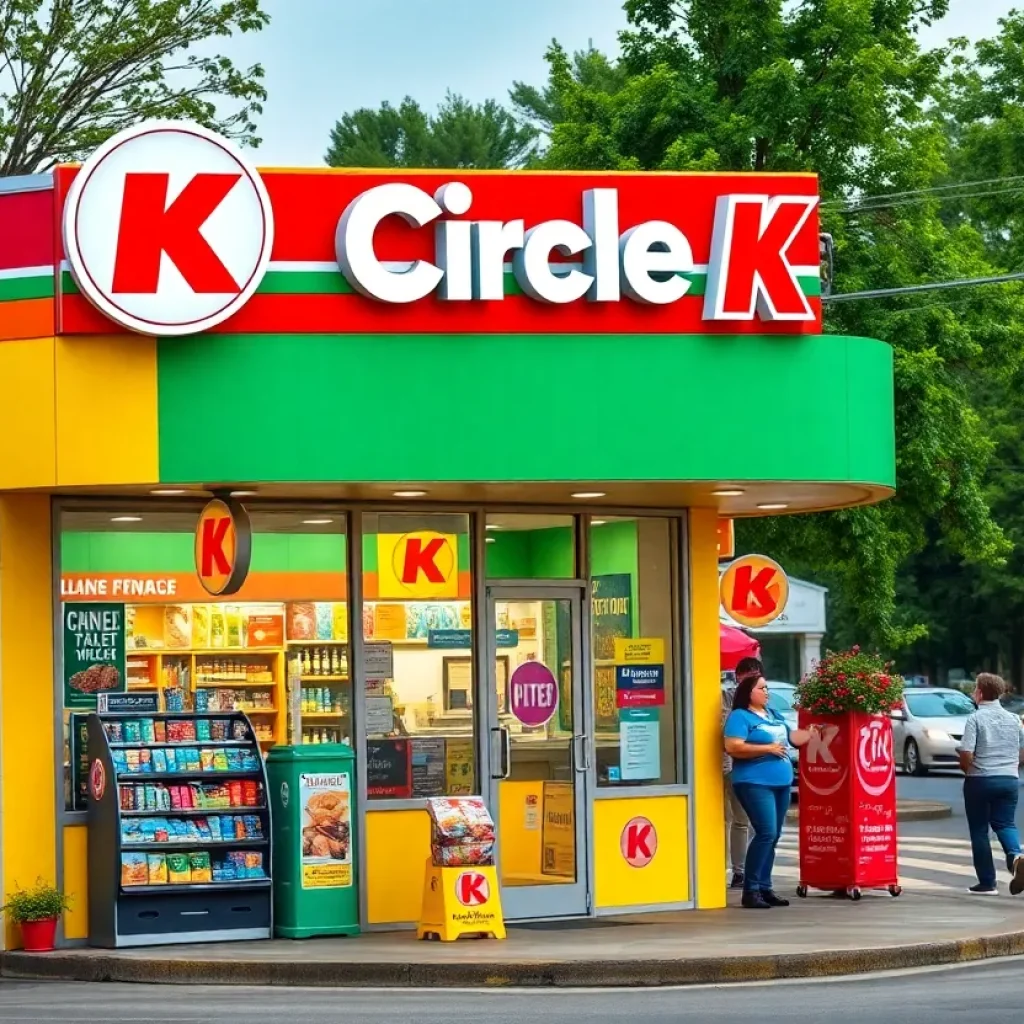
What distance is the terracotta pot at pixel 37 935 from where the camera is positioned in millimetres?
14406

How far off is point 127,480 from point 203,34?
26.6 metres

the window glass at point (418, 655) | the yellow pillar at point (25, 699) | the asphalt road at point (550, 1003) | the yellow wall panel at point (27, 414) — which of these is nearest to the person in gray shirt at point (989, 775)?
the asphalt road at point (550, 1003)

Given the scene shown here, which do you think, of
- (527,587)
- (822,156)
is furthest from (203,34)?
(527,587)

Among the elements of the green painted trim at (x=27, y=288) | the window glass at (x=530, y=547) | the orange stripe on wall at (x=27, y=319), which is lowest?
the window glass at (x=530, y=547)

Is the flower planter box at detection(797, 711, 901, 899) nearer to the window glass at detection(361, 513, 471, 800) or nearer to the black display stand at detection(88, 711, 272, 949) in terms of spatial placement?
the window glass at detection(361, 513, 471, 800)

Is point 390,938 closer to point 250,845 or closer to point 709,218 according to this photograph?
point 250,845

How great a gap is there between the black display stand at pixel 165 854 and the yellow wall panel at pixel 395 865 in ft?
2.83

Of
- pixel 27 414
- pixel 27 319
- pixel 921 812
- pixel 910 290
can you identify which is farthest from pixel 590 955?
pixel 910 290

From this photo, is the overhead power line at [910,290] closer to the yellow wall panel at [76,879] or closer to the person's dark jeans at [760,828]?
the person's dark jeans at [760,828]

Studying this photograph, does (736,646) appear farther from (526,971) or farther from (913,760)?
(913,760)

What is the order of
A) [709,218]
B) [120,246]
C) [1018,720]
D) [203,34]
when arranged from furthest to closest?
[203,34] < [1018,720] < [709,218] < [120,246]

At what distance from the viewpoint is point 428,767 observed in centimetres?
1580

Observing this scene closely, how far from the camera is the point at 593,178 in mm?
15016

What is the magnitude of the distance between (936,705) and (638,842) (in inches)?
882
